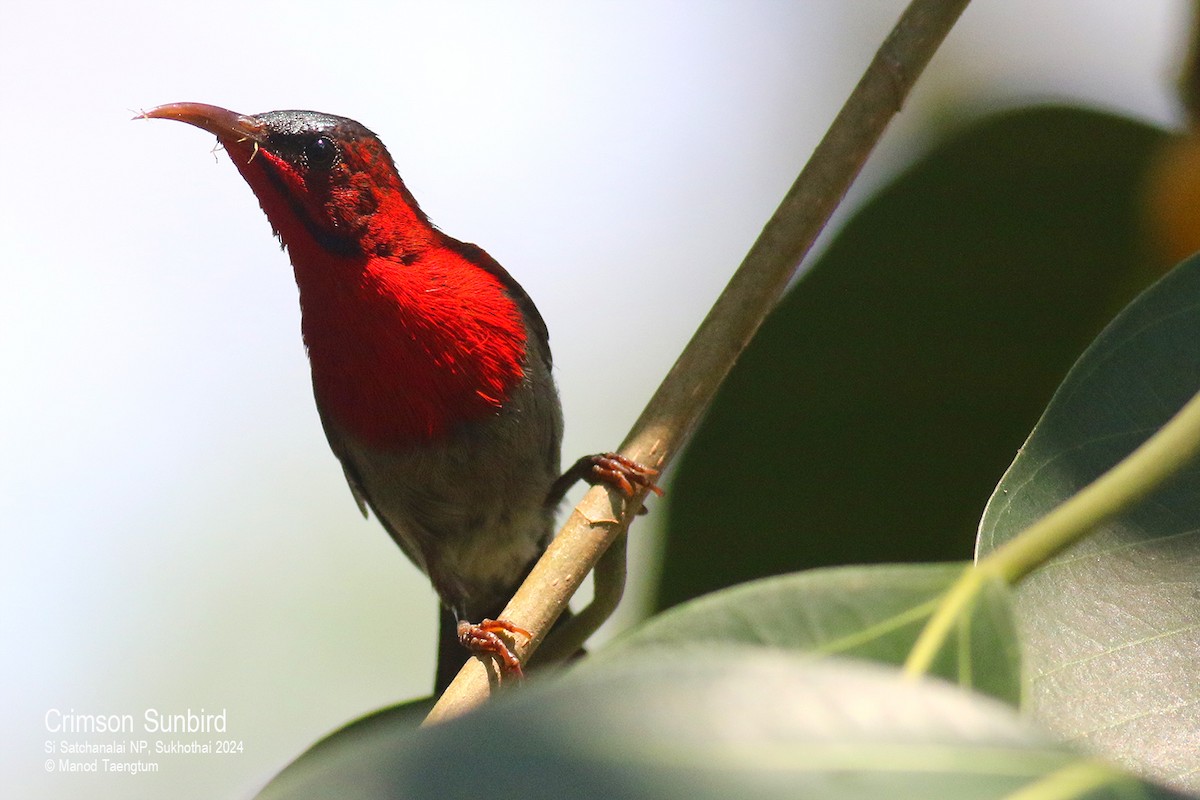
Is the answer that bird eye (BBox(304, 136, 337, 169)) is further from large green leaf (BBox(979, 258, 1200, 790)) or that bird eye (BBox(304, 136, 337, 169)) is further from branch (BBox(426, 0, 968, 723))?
large green leaf (BBox(979, 258, 1200, 790))

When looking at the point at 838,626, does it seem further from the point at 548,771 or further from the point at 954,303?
the point at 954,303

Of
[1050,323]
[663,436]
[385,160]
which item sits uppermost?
[385,160]

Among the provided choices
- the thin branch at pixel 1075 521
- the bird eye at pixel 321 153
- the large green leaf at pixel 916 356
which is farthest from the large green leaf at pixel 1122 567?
the bird eye at pixel 321 153

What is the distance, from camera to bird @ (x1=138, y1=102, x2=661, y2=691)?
95.4 inches

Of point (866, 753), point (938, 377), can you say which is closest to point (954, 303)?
point (938, 377)

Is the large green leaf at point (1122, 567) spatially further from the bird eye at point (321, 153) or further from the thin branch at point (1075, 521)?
the bird eye at point (321, 153)

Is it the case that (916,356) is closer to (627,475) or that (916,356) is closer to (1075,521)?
(627,475)

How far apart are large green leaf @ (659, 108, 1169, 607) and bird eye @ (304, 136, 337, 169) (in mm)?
1055

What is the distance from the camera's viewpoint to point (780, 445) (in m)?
2.17

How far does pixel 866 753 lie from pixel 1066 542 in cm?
24

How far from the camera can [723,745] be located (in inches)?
27.9

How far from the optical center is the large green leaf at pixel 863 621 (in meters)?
0.84

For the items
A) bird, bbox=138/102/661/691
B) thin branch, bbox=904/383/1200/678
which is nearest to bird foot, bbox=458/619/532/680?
bird, bbox=138/102/661/691

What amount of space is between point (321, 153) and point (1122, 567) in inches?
75.3
